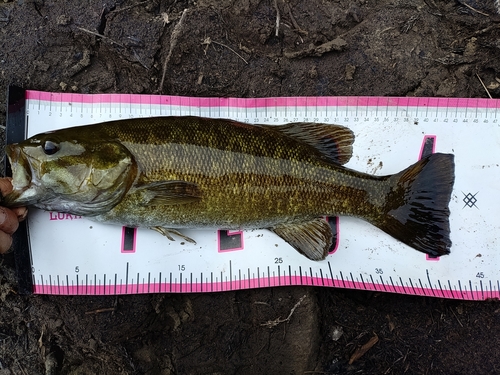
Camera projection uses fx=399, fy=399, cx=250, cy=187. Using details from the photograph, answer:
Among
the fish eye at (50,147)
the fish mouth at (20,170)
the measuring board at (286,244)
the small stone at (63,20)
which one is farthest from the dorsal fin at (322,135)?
the small stone at (63,20)

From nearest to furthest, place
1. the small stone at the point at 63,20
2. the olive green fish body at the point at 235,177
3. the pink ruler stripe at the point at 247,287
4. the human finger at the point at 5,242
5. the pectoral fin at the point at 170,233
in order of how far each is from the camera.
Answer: the olive green fish body at the point at 235,177 → the human finger at the point at 5,242 → the pectoral fin at the point at 170,233 → the pink ruler stripe at the point at 247,287 → the small stone at the point at 63,20

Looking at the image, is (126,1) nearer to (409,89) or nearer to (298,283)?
(409,89)

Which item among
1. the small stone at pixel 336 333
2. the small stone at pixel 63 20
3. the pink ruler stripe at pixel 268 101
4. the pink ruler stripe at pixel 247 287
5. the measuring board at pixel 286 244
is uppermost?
the small stone at pixel 63 20

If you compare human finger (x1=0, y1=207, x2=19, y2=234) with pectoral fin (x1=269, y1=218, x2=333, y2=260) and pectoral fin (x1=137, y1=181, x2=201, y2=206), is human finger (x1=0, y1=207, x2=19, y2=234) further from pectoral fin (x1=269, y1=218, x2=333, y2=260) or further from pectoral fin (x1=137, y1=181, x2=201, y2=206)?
pectoral fin (x1=269, y1=218, x2=333, y2=260)

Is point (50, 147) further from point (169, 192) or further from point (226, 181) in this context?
point (226, 181)

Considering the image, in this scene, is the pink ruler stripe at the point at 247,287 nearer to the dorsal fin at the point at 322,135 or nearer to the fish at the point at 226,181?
the fish at the point at 226,181

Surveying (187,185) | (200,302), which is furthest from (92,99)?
(200,302)
